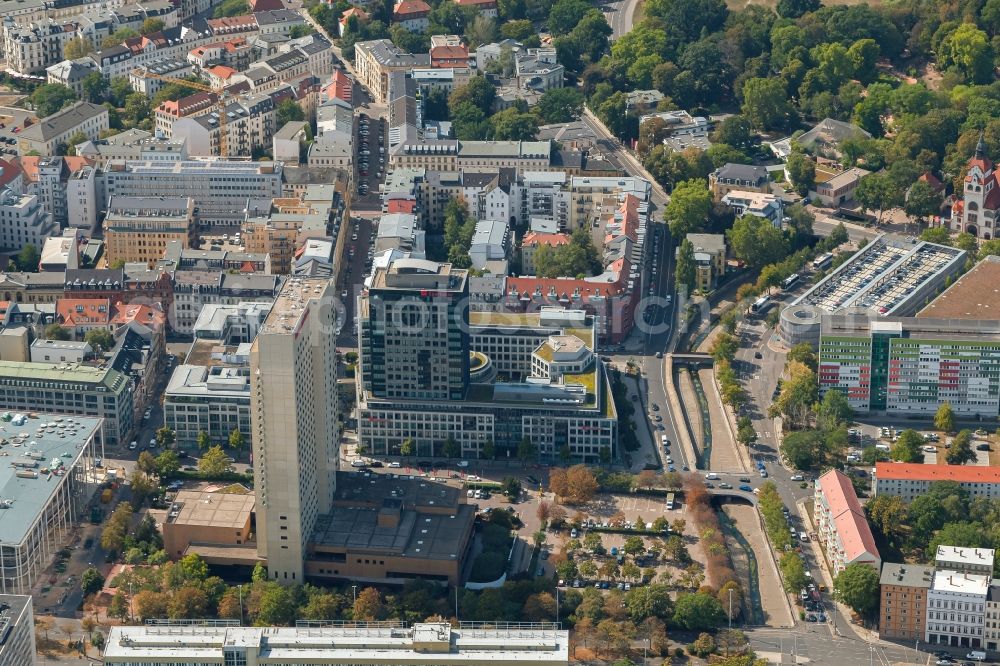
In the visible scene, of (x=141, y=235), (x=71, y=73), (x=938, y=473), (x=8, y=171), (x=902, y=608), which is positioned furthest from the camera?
(x=71, y=73)

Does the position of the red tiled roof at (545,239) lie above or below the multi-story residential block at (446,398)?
above

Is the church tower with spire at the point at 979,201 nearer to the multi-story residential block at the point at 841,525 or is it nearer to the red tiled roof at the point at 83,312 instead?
the multi-story residential block at the point at 841,525

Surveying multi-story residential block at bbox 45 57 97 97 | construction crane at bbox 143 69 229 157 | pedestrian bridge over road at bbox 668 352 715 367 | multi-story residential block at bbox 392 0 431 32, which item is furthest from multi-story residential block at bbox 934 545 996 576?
multi-story residential block at bbox 392 0 431 32

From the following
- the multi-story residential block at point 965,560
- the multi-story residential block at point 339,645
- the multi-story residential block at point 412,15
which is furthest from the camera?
the multi-story residential block at point 412,15

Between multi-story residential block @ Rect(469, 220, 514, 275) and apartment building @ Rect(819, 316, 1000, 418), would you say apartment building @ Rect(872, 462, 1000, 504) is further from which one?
multi-story residential block @ Rect(469, 220, 514, 275)

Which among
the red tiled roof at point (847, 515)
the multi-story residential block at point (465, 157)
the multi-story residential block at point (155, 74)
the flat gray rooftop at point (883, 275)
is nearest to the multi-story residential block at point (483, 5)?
the multi-story residential block at point (155, 74)

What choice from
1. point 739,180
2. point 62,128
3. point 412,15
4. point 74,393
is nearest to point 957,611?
point 74,393

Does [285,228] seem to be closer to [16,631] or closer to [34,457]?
[34,457]
